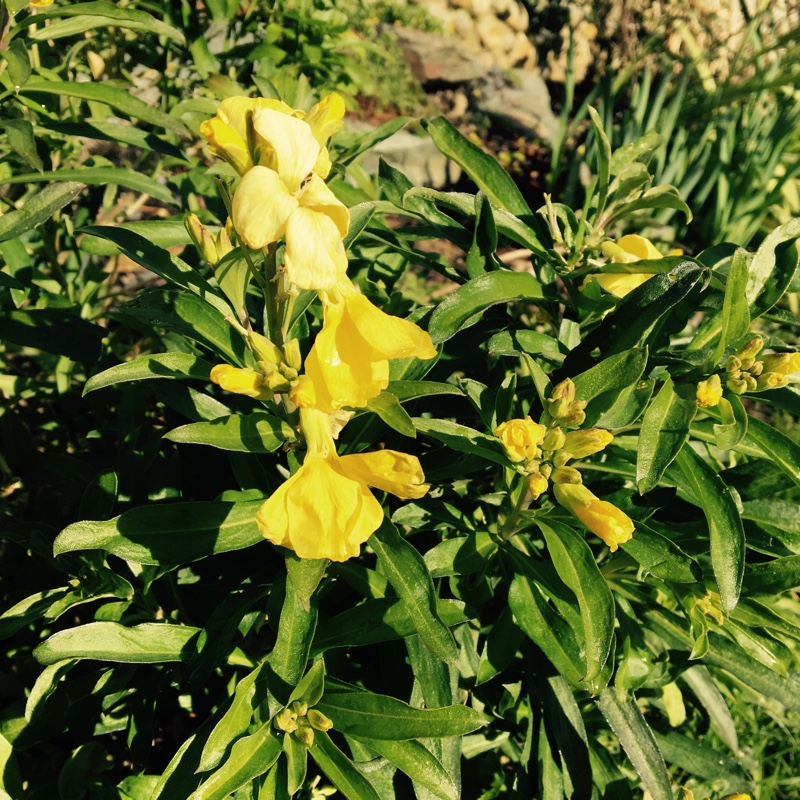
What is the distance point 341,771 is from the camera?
114 cm

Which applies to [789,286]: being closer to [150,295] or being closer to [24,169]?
[150,295]

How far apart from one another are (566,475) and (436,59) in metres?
5.52

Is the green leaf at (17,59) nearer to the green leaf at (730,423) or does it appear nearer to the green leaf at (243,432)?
the green leaf at (243,432)

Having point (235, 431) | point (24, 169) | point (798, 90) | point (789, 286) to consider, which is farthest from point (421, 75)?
point (235, 431)

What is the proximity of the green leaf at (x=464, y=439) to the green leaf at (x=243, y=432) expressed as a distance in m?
0.23

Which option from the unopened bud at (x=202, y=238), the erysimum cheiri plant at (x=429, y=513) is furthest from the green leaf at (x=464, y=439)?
the unopened bud at (x=202, y=238)

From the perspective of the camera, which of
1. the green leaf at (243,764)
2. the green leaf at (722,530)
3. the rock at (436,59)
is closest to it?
the green leaf at (243,764)

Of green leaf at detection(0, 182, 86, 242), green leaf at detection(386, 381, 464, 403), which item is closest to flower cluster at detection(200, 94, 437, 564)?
green leaf at detection(386, 381, 464, 403)

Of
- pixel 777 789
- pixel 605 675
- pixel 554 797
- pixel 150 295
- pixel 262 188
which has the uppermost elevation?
pixel 262 188

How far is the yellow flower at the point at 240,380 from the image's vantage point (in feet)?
3.02

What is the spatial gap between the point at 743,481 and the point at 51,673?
1.48 meters

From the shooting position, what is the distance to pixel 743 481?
145 cm

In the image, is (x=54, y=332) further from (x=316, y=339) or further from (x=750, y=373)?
(x=750, y=373)

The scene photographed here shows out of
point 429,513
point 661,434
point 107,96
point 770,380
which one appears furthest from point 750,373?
point 107,96
